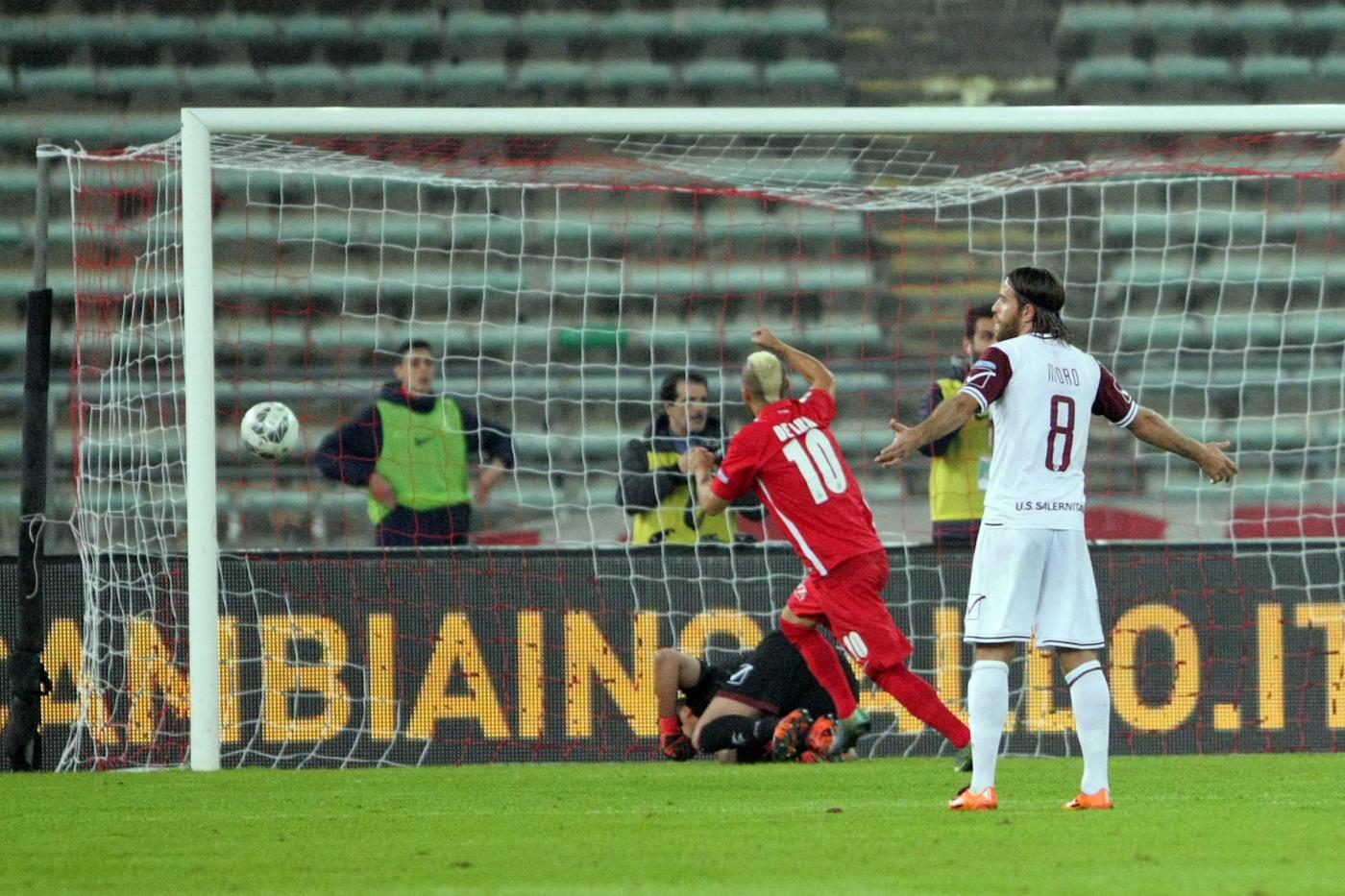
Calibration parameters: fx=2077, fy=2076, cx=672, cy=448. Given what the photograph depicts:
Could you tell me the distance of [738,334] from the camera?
12734mm

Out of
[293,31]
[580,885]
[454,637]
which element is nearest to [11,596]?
[454,637]

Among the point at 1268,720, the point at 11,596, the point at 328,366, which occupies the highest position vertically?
the point at 328,366

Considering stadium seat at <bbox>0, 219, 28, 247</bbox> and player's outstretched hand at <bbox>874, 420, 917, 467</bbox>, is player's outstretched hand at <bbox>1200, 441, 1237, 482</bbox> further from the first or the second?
stadium seat at <bbox>0, 219, 28, 247</bbox>

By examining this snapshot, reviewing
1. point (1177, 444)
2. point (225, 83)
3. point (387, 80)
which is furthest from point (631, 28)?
point (1177, 444)

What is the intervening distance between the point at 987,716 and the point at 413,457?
4.21m

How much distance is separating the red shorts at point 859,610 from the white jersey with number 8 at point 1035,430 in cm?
197

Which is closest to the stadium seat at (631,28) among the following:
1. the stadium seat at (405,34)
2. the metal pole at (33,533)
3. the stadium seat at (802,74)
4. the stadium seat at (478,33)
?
the stadium seat at (478,33)

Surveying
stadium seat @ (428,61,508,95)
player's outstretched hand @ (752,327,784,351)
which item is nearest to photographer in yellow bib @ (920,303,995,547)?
player's outstretched hand @ (752,327,784,351)

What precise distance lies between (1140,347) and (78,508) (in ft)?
22.1

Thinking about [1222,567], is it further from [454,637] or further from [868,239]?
[868,239]

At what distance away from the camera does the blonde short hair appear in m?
8.38

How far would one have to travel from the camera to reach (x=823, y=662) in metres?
8.48

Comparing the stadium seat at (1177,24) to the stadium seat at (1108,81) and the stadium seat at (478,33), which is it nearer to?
the stadium seat at (1108,81)

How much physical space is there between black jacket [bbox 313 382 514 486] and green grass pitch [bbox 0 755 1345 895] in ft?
5.50
